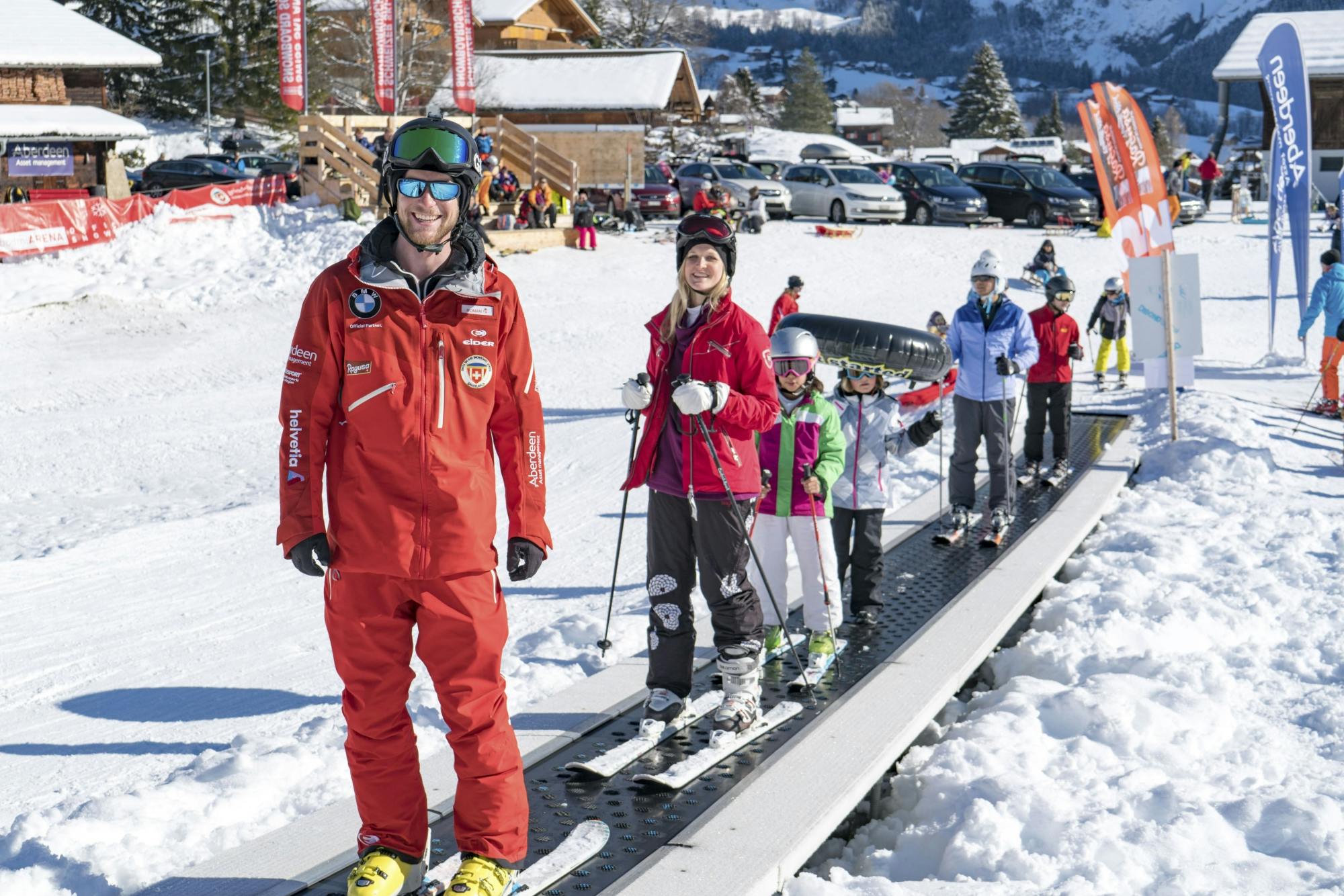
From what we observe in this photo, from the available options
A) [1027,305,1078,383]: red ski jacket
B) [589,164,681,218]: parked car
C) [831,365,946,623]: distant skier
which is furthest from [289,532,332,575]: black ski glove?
[589,164,681,218]: parked car

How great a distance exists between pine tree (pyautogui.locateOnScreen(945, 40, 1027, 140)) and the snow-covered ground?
79.3 meters

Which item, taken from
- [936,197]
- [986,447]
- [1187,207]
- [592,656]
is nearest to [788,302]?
[986,447]

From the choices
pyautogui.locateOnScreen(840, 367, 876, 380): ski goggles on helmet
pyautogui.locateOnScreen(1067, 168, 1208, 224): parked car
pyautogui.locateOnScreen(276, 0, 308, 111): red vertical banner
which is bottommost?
pyautogui.locateOnScreen(840, 367, 876, 380): ski goggles on helmet

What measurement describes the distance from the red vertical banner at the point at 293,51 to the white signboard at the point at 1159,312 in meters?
18.6

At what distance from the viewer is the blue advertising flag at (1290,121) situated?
13.4 metres

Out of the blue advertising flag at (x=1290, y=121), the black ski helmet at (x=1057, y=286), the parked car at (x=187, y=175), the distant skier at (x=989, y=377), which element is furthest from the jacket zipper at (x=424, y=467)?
the parked car at (x=187, y=175)

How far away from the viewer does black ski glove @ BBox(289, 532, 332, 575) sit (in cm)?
332

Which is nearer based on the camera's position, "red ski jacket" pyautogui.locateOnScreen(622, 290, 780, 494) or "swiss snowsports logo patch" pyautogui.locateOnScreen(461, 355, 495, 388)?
"swiss snowsports logo patch" pyautogui.locateOnScreen(461, 355, 495, 388)

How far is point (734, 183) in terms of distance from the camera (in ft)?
95.7

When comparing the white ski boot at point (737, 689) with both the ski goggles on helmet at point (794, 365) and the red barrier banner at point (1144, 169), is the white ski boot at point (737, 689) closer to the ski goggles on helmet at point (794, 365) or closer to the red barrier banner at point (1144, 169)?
the ski goggles on helmet at point (794, 365)

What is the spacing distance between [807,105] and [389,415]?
93548mm

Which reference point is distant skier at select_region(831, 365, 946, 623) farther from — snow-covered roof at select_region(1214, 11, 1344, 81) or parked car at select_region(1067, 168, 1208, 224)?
snow-covered roof at select_region(1214, 11, 1344, 81)

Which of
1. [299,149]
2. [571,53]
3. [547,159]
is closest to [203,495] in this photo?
[299,149]

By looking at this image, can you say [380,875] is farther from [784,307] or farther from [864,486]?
[784,307]
